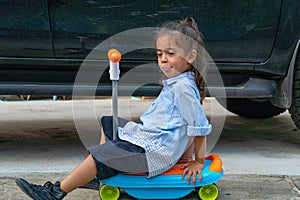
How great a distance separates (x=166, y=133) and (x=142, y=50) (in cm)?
85

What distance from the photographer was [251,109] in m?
4.30

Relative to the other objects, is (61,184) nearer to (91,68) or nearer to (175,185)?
(175,185)

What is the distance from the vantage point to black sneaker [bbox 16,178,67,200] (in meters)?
1.87

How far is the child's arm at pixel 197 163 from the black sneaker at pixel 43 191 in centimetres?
52

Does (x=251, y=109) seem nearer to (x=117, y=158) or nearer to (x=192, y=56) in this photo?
(x=192, y=56)

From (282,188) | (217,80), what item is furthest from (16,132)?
(282,188)

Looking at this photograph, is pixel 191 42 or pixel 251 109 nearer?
pixel 191 42

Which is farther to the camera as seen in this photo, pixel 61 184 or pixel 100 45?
pixel 100 45

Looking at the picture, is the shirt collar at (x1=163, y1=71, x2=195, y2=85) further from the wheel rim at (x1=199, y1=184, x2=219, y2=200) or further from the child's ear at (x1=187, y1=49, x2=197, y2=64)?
the wheel rim at (x1=199, y1=184, x2=219, y2=200)

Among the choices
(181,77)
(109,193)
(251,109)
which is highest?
(181,77)

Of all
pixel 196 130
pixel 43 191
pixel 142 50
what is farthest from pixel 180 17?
pixel 43 191

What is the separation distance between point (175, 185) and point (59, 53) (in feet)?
3.73

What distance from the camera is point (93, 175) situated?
6.33 feet

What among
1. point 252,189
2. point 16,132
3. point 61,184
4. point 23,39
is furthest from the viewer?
point 16,132
